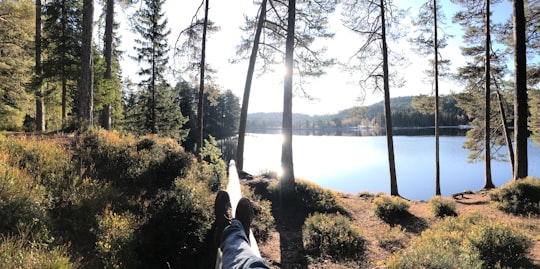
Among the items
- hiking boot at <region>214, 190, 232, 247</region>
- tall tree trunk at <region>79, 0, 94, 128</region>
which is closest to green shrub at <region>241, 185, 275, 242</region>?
hiking boot at <region>214, 190, 232, 247</region>

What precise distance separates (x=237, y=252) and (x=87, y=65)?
8368 mm

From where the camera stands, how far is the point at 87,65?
8031mm

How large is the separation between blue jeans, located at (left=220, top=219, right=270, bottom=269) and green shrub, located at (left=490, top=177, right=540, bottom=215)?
25.1ft

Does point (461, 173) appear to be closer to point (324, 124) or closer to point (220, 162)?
point (220, 162)

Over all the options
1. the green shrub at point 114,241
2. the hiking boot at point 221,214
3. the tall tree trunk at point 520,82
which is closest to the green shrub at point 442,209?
the tall tree trunk at point 520,82

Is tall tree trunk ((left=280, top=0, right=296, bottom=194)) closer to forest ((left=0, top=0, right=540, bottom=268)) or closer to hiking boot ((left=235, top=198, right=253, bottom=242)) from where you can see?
forest ((left=0, top=0, right=540, bottom=268))

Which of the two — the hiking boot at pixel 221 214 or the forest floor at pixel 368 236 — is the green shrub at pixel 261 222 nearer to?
the forest floor at pixel 368 236

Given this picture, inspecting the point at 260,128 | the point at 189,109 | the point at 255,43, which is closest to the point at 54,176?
the point at 255,43

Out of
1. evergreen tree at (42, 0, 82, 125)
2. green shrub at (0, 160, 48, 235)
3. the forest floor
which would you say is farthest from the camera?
evergreen tree at (42, 0, 82, 125)

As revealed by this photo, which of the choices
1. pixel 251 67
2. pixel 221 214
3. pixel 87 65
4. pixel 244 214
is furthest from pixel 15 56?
pixel 244 214

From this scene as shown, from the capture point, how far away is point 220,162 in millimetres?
7582

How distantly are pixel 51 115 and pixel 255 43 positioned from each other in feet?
53.8

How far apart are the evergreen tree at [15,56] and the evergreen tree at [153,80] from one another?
5642mm

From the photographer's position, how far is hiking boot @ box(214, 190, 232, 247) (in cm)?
319
